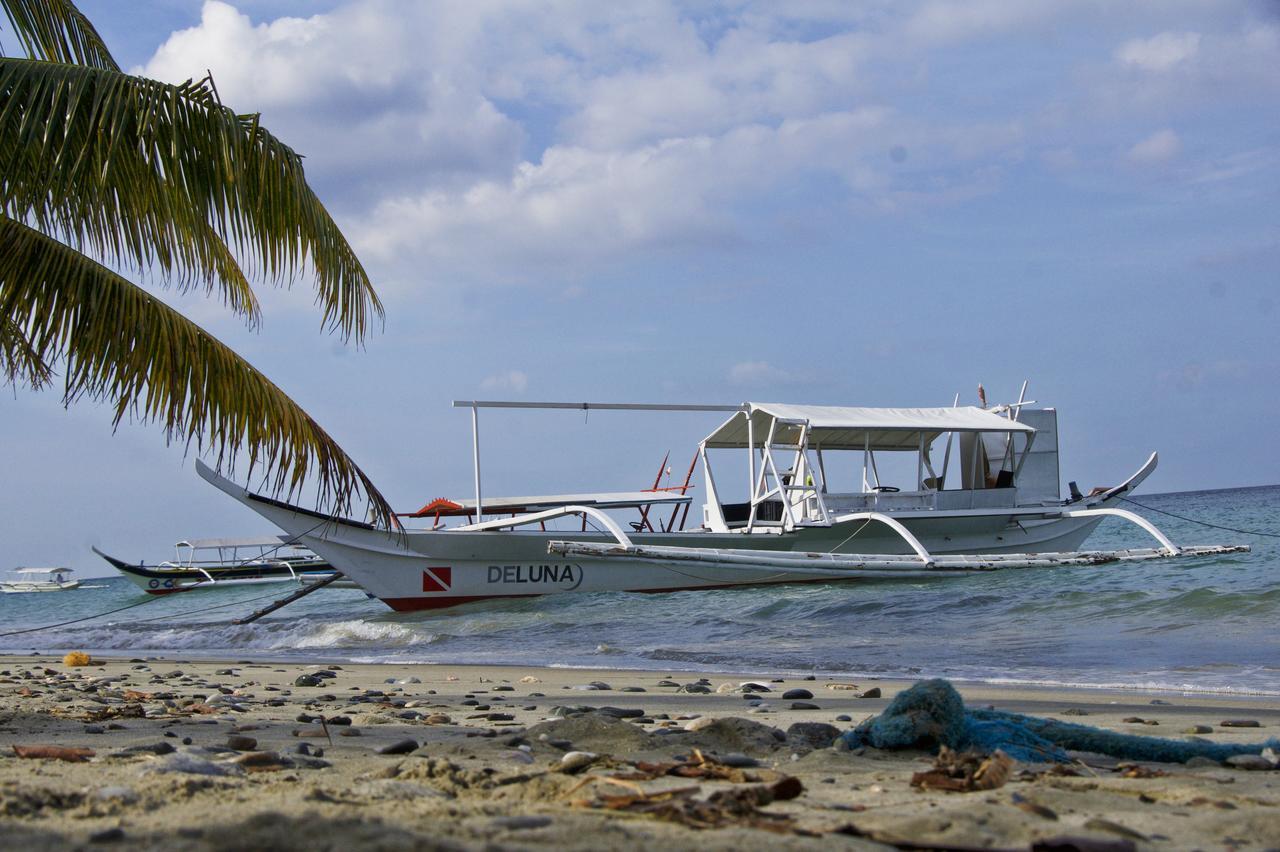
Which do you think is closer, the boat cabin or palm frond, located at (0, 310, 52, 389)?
palm frond, located at (0, 310, 52, 389)

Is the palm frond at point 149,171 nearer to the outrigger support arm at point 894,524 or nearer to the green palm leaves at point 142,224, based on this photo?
the green palm leaves at point 142,224

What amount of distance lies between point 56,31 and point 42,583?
70195mm

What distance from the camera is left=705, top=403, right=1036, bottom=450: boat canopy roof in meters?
19.4

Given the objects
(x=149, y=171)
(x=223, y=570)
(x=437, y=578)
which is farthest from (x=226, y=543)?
(x=149, y=171)

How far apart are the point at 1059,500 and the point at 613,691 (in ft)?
54.4

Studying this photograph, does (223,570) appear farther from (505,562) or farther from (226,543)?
(505,562)

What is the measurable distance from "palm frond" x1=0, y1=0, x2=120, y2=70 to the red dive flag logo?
10.6m

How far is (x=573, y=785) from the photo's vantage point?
311 cm

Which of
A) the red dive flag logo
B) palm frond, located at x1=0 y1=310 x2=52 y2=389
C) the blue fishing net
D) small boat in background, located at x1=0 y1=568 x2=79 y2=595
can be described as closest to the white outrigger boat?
the red dive flag logo

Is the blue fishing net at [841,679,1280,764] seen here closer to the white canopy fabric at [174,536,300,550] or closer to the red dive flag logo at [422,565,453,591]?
the red dive flag logo at [422,565,453,591]

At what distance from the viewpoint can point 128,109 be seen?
594cm

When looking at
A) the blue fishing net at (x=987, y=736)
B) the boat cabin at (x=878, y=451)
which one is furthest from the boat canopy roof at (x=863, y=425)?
the blue fishing net at (x=987, y=736)

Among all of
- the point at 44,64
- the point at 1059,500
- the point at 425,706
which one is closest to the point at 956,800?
the point at 425,706

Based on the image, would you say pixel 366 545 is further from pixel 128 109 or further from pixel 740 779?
pixel 740 779
